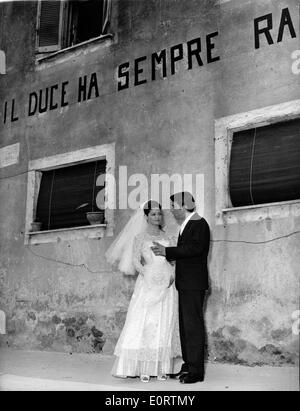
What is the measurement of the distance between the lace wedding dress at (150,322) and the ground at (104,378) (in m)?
0.16

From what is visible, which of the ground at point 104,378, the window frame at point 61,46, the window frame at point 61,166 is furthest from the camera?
the window frame at point 61,46

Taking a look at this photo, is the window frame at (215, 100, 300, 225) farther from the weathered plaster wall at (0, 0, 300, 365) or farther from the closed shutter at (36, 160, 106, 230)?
the closed shutter at (36, 160, 106, 230)

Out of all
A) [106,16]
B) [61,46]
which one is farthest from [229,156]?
[61,46]

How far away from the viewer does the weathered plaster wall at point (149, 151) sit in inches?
231

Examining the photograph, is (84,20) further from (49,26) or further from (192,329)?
(192,329)

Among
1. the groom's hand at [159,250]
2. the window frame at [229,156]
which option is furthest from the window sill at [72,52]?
the groom's hand at [159,250]

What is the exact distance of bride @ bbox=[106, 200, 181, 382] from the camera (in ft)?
16.8

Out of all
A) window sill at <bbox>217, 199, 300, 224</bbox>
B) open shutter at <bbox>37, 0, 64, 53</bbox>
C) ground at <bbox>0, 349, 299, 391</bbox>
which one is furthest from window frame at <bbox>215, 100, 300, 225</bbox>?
open shutter at <bbox>37, 0, 64, 53</bbox>

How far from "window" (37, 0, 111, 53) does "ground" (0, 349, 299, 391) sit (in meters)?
4.86

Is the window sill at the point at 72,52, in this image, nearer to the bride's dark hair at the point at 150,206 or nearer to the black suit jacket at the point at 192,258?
the bride's dark hair at the point at 150,206

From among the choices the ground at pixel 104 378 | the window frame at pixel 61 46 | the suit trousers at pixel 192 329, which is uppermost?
the window frame at pixel 61 46

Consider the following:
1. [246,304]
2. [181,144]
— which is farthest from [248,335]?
[181,144]

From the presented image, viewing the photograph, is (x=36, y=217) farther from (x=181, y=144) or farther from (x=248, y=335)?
(x=248, y=335)

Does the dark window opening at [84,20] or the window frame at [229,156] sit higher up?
the dark window opening at [84,20]
